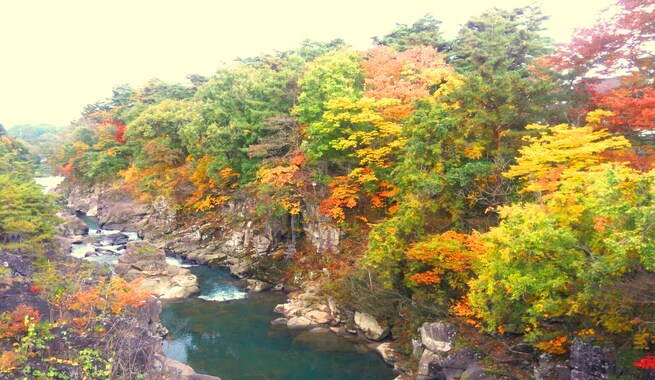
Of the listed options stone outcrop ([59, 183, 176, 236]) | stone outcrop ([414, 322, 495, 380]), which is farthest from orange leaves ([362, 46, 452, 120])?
stone outcrop ([59, 183, 176, 236])

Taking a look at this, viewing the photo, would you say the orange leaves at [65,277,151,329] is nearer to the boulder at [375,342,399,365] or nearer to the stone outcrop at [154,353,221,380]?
the stone outcrop at [154,353,221,380]

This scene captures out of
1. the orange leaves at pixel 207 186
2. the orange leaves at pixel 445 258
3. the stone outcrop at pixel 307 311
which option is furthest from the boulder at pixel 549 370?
the orange leaves at pixel 207 186

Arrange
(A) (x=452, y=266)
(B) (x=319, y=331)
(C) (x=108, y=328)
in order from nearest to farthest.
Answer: (C) (x=108, y=328)
(A) (x=452, y=266)
(B) (x=319, y=331)

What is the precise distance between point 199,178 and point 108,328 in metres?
22.5

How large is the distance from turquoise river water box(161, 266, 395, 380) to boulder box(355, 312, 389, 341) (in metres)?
0.63

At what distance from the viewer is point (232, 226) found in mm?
32688

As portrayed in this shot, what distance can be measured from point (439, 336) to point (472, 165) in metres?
6.49

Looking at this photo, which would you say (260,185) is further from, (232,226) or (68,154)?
(68,154)

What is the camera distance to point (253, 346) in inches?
789

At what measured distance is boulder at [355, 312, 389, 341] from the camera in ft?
64.2

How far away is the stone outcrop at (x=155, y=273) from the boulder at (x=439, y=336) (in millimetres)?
15279

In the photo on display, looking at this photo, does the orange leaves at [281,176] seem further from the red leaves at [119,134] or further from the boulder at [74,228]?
the red leaves at [119,134]

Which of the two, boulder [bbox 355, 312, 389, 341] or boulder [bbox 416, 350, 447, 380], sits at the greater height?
boulder [bbox 416, 350, 447, 380]

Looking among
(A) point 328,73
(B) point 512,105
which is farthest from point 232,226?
(B) point 512,105
